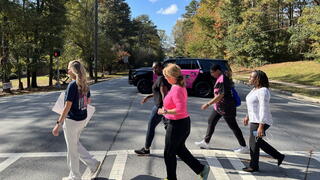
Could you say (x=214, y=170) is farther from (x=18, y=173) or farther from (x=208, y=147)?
(x=18, y=173)

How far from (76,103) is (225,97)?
271 cm

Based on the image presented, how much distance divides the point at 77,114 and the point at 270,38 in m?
42.8

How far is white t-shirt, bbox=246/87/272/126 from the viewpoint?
4.17 metres

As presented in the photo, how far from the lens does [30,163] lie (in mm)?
4828

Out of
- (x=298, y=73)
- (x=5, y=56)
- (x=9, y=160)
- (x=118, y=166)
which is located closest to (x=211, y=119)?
(x=118, y=166)

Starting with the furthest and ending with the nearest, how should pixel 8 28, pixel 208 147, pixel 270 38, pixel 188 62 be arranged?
pixel 270 38 → pixel 8 28 → pixel 188 62 → pixel 208 147

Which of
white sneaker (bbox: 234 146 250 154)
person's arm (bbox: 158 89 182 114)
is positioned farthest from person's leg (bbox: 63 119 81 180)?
white sneaker (bbox: 234 146 250 154)

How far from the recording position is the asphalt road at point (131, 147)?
4.41 meters

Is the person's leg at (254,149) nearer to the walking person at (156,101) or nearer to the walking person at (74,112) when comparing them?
the walking person at (156,101)

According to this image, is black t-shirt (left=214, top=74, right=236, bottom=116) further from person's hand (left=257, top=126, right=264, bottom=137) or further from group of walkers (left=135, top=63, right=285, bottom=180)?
person's hand (left=257, top=126, right=264, bottom=137)

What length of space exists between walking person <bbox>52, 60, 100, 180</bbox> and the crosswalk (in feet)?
1.47

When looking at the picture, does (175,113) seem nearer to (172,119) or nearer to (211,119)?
(172,119)

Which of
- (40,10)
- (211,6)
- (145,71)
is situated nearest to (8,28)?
(40,10)

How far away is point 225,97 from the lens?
5.29 meters
